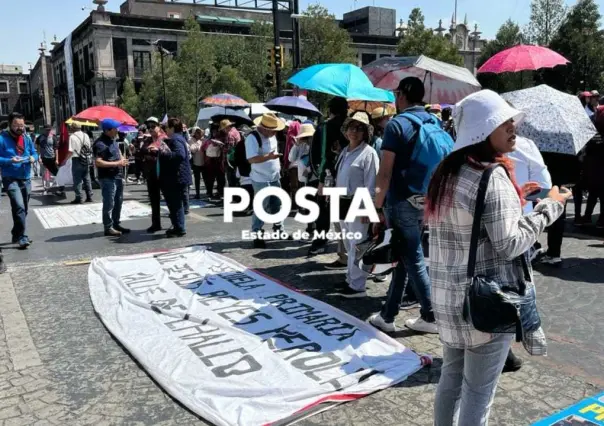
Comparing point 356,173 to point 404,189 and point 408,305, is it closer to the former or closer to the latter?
point 404,189

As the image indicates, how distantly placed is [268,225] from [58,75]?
71966 millimetres

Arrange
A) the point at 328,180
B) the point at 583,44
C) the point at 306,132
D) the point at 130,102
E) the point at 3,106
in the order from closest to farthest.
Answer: the point at 328,180 < the point at 306,132 < the point at 583,44 < the point at 130,102 < the point at 3,106

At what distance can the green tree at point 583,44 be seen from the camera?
3186cm

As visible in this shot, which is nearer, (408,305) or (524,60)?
(408,305)

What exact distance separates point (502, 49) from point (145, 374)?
4281 centimetres

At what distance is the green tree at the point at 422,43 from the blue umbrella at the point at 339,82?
3276 cm

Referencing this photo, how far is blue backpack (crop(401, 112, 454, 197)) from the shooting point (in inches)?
160

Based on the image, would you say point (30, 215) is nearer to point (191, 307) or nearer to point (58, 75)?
point (191, 307)

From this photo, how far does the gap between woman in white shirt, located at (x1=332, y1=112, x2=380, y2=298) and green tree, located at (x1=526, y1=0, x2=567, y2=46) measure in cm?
3390

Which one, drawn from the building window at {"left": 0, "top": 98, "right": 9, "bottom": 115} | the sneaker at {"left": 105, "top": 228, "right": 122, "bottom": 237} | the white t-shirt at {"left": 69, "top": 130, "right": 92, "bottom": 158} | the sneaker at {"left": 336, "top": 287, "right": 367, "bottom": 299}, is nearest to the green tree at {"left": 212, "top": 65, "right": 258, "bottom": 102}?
the white t-shirt at {"left": 69, "top": 130, "right": 92, "bottom": 158}

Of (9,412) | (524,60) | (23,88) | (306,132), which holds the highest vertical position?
(23,88)

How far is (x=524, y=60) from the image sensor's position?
9.29 m

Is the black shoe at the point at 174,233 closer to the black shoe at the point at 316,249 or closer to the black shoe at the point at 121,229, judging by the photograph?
the black shoe at the point at 121,229

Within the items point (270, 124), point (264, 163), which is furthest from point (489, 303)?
point (270, 124)
